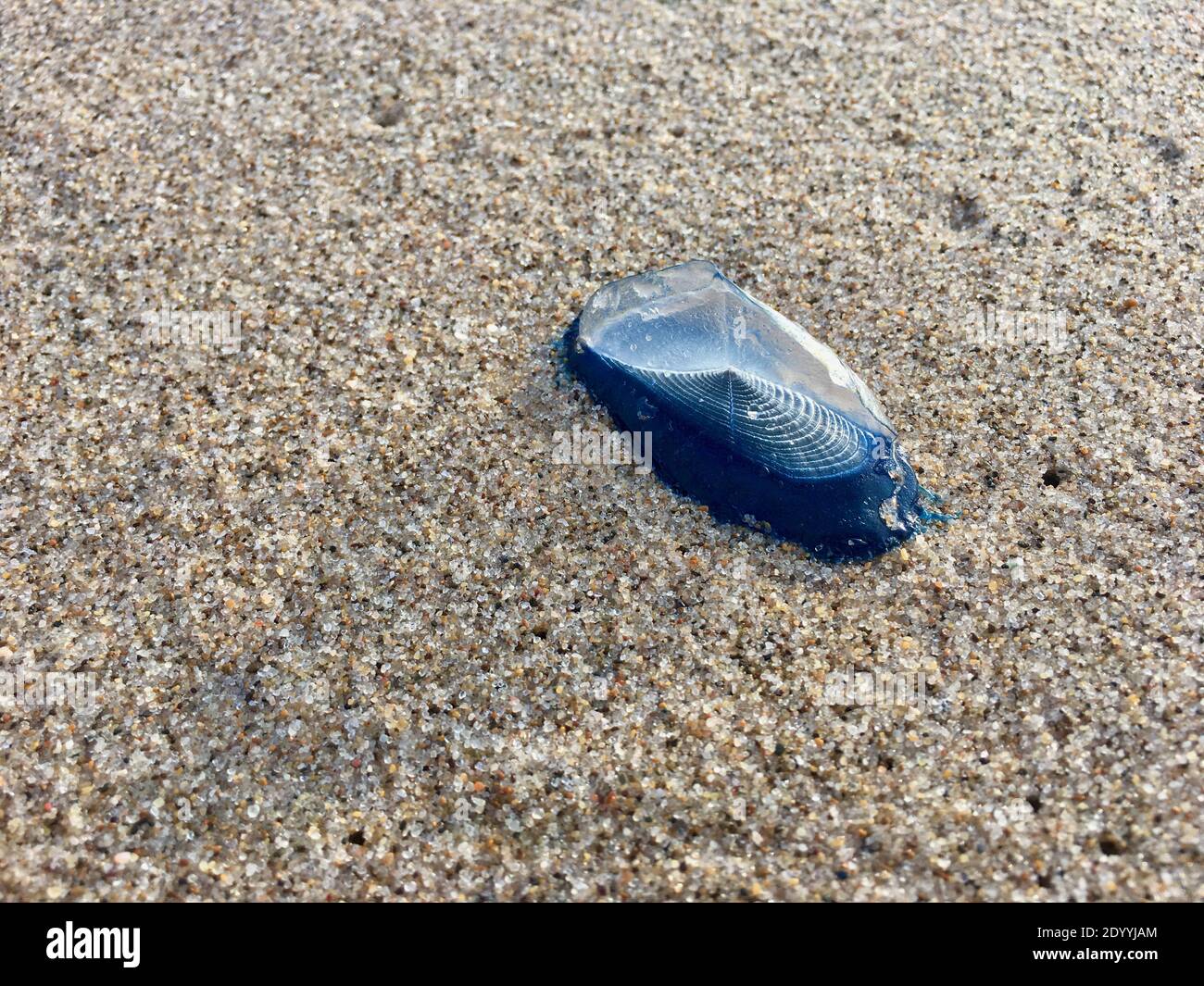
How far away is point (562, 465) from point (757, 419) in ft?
1.48

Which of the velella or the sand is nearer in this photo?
the sand

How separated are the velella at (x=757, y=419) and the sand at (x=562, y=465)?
0.07 meters

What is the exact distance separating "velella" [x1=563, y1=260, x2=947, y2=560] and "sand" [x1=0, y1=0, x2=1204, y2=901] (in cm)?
7

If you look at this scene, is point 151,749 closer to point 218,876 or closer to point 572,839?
point 218,876

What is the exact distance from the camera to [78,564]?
206 centimetres

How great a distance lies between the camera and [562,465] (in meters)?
2.19

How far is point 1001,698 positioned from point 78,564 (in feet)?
6.19

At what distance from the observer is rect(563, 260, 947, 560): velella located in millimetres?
2018

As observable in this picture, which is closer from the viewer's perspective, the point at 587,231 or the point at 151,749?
the point at 151,749

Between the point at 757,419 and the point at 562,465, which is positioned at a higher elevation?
the point at 757,419

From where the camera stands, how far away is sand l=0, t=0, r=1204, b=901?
175 cm

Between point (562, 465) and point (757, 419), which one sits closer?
point (757, 419)

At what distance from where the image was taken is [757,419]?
2025mm
